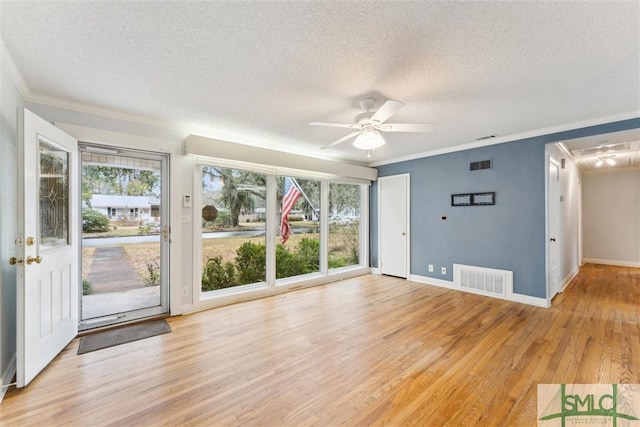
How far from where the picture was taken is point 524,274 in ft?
13.0

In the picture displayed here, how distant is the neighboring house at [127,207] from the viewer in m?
3.20

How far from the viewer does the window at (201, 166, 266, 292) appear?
3.93 m

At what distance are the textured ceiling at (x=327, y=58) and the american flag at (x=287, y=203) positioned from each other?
1671mm

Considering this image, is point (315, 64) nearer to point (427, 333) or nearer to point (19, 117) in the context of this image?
point (19, 117)

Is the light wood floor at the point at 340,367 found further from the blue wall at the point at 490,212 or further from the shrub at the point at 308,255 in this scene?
the shrub at the point at 308,255

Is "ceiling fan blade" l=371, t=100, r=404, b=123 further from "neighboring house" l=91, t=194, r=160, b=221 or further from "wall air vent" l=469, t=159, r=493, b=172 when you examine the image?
"neighboring house" l=91, t=194, r=160, b=221

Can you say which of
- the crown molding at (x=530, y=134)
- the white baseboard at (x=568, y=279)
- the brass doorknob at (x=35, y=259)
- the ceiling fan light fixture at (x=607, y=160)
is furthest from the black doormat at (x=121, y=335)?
the ceiling fan light fixture at (x=607, y=160)

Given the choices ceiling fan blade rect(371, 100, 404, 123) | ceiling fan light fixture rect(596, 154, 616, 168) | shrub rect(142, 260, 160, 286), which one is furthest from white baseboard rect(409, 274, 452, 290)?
shrub rect(142, 260, 160, 286)

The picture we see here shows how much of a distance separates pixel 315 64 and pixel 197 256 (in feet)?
9.30

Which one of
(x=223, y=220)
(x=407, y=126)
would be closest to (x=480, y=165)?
(x=407, y=126)

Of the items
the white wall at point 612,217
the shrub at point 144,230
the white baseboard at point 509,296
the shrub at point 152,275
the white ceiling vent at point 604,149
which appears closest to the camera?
the shrub at point 144,230

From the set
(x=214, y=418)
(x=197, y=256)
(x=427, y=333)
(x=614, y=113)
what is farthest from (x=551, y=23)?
(x=197, y=256)

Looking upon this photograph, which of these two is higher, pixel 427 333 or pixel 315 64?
pixel 315 64

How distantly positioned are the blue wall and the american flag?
225 cm
